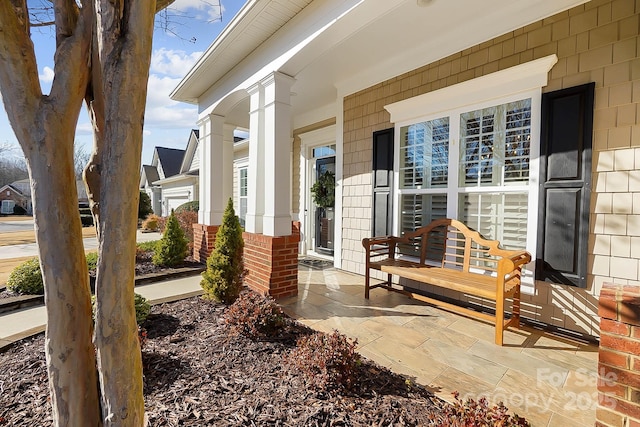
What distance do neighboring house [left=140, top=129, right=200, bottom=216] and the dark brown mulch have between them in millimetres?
9284

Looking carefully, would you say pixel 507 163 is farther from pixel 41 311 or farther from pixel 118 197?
pixel 41 311

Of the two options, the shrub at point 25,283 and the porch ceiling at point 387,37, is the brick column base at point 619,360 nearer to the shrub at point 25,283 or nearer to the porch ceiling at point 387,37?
the porch ceiling at point 387,37

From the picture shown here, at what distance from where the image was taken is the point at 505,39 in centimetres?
302

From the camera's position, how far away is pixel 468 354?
2.34m

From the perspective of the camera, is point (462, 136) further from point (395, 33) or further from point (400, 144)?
point (395, 33)

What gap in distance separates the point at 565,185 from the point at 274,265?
3.06 metres

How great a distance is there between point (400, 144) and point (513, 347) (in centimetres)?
271

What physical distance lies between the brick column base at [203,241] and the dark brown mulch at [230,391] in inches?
107

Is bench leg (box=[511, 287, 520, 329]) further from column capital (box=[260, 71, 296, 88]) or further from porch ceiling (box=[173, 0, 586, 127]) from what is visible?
column capital (box=[260, 71, 296, 88])

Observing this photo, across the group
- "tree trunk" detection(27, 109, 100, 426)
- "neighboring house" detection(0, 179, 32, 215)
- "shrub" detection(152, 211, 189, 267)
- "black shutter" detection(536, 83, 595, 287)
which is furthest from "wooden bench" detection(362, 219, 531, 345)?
"neighboring house" detection(0, 179, 32, 215)

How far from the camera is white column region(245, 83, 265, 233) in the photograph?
3857mm

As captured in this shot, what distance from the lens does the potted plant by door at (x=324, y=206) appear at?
569 centimetres

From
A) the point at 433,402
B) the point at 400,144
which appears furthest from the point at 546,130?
the point at 433,402

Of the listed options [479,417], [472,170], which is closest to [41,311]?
[479,417]
